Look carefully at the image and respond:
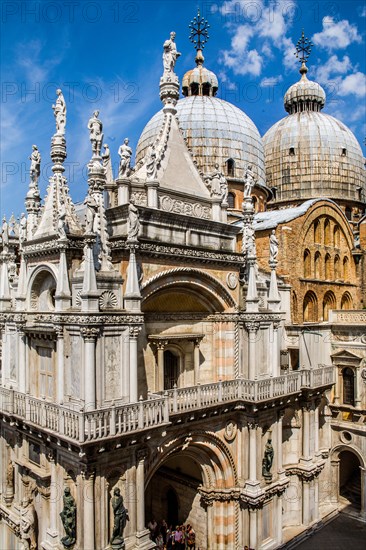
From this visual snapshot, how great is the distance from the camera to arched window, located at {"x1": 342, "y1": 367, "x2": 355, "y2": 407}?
89.8 ft

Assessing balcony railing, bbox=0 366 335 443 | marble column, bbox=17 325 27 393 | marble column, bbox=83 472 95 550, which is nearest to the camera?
balcony railing, bbox=0 366 335 443

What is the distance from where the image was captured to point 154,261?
17.5 metres

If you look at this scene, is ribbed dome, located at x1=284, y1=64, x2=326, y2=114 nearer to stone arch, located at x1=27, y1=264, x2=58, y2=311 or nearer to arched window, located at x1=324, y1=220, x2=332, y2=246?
arched window, located at x1=324, y1=220, x2=332, y2=246

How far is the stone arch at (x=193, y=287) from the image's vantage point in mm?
17583

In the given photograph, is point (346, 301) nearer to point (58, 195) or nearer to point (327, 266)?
Answer: point (327, 266)

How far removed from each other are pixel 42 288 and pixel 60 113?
691cm

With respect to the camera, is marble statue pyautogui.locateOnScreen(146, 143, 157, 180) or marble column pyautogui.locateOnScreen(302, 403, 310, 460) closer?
marble statue pyautogui.locateOnScreen(146, 143, 157, 180)

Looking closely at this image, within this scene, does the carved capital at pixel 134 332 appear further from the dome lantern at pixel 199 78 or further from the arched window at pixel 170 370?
the dome lantern at pixel 199 78

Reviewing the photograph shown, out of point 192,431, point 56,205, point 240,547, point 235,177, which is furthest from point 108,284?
point 235,177

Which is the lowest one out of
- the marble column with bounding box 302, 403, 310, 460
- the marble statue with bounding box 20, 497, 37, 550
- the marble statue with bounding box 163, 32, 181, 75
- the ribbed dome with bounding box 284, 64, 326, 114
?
the marble statue with bounding box 20, 497, 37, 550

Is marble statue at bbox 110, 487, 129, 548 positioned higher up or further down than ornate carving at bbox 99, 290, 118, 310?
further down

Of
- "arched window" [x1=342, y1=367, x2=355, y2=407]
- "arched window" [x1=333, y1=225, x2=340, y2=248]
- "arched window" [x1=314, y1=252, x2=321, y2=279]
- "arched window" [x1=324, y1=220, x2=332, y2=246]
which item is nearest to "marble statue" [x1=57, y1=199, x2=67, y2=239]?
"arched window" [x1=342, y1=367, x2=355, y2=407]

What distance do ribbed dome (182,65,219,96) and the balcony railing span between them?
90.8 ft


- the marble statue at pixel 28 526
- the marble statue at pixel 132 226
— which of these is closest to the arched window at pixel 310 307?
the marble statue at pixel 132 226
